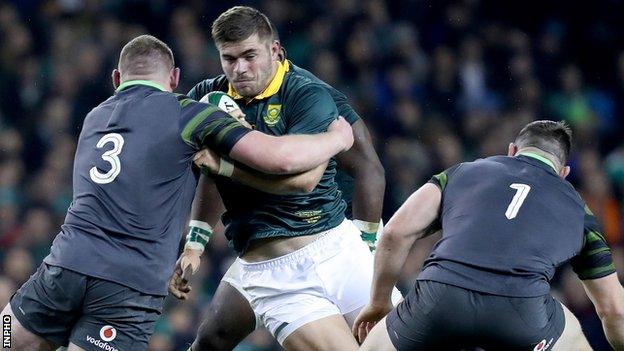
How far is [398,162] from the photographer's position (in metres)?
10.2

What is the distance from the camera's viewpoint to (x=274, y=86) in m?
5.45

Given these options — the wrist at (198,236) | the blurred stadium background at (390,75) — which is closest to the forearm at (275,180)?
the wrist at (198,236)

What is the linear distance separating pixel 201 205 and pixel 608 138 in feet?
20.9

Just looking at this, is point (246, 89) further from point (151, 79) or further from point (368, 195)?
point (368, 195)

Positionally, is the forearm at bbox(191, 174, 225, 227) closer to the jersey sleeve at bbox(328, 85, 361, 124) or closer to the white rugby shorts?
the white rugby shorts

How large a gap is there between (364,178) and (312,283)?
98 cm

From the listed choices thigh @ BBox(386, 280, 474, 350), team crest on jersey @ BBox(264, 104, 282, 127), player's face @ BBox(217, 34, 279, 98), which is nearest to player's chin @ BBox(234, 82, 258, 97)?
player's face @ BBox(217, 34, 279, 98)

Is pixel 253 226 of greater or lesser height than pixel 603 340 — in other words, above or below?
above

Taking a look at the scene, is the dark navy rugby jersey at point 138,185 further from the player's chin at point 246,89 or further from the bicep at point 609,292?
the bicep at point 609,292

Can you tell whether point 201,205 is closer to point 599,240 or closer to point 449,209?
point 449,209

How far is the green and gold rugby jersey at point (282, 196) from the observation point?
533 centimetres

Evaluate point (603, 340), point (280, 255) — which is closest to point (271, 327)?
point (280, 255)

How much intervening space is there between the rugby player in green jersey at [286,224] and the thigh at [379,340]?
1.03ft

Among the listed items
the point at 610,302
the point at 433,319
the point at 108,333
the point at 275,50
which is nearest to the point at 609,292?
the point at 610,302
